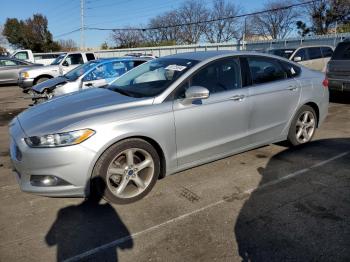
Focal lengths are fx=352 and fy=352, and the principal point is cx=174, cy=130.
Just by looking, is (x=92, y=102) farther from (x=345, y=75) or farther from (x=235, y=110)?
(x=345, y=75)

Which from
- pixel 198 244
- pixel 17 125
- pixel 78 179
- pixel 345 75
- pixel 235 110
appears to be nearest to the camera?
pixel 198 244

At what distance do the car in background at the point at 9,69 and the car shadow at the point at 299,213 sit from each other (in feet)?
55.7

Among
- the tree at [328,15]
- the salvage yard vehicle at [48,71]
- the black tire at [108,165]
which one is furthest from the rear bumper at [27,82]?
the tree at [328,15]

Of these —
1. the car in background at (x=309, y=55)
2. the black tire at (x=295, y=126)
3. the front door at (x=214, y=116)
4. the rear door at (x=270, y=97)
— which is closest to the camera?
the front door at (x=214, y=116)

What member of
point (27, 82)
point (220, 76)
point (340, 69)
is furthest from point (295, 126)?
point (27, 82)

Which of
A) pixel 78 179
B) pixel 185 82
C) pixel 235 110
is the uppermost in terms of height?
pixel 185 82

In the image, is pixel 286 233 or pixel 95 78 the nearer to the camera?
pixel 286 233

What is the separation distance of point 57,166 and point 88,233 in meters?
0.71

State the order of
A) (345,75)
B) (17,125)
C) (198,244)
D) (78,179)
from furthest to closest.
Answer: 1. (345,75)
2. (17,125)
3. (78,179)
4. (198,244)

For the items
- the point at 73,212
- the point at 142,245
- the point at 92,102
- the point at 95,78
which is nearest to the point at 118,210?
the point at 73,212

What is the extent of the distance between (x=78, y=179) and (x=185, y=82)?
164cm

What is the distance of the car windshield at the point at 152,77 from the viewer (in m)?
4.20

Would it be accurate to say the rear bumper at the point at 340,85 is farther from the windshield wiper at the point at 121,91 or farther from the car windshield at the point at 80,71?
the windshield wiper at the point at 121,91

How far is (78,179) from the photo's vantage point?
3504 millimetres
